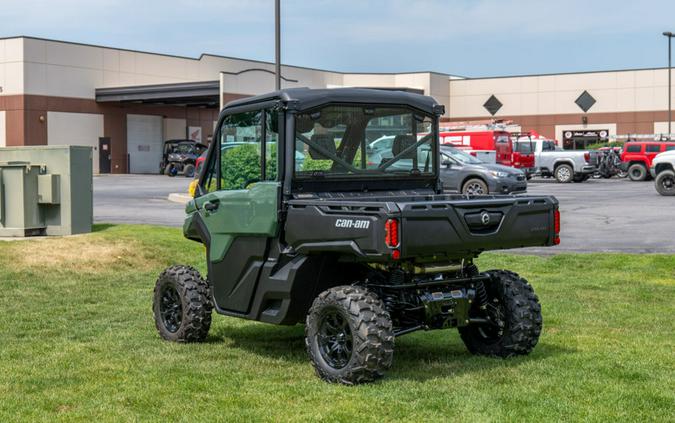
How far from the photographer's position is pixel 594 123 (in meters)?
63.8

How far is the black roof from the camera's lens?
7469mm

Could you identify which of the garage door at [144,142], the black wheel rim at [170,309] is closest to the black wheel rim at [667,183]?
the black wheel rim at [170,309]

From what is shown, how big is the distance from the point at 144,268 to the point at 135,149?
44.1 m

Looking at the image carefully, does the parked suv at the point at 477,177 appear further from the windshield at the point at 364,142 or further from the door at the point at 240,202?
the door at the point at 240,202

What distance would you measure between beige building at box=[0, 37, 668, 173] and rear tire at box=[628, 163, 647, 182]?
20509 mm

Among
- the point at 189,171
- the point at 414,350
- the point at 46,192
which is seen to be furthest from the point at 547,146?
the point at 414,350

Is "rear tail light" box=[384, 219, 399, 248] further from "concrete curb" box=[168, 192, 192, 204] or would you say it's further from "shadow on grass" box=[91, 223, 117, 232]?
"concrete curb" box=[168, 192, 192, 204]

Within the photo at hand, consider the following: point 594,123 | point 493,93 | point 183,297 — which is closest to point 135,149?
point 493,93

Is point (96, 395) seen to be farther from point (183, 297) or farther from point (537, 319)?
point (537, 319)

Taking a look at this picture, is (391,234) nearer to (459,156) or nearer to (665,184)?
(459,156)

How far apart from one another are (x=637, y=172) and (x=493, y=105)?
25.7 m

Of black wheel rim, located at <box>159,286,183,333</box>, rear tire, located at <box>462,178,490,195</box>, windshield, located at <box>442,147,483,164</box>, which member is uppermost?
windshield, located at <box>442,147,483,164</box>

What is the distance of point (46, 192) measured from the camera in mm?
15789

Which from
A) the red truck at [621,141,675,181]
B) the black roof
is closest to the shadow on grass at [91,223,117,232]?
the black roof
